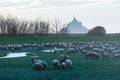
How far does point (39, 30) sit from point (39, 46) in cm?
5969

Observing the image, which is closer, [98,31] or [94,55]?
[94,55]

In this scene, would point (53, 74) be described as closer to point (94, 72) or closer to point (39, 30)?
point (94, 72)

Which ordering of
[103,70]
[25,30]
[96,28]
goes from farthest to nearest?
[25,30] < [96,28] < [103,70]

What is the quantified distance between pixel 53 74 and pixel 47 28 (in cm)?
10190

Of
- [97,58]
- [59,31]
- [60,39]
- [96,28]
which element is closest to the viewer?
[97,58]

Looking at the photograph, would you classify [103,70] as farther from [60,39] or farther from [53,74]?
[60,39]

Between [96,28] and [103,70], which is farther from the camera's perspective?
[96,28]

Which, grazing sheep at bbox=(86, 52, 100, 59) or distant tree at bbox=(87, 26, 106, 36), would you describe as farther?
distant tree at bbox=(87, 26, 106, 36)

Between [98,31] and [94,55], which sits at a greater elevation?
[98,31]

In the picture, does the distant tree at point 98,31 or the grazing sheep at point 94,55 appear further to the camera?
the distant tree at point 98,31

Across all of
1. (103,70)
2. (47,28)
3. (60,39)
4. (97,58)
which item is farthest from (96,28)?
(103,70)

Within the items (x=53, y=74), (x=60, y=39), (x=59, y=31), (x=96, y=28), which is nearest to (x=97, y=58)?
(x=53, y=74)

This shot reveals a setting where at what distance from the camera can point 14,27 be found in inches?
4567

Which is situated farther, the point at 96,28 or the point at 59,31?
the point at 59,31
